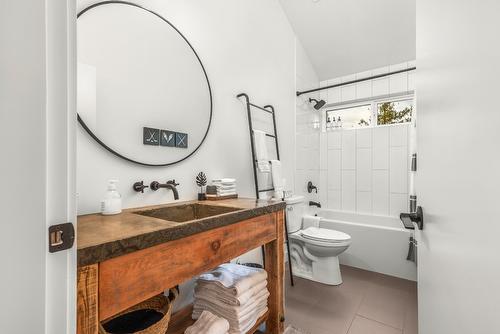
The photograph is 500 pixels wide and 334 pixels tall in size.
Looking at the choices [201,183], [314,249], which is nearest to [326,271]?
[314,249]

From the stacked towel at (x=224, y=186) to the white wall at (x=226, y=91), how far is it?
100 millimetres

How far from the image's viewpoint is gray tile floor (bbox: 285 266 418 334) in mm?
1605

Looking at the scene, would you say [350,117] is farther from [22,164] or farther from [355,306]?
[22,164]

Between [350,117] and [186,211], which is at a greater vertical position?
[350,117]

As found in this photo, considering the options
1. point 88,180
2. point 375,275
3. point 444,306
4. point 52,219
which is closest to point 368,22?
point 375,275

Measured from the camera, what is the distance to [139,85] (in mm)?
1282

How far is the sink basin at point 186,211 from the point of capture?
127cm

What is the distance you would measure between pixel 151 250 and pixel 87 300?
0.67 feet

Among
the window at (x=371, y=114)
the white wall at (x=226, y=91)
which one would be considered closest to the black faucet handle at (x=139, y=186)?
the white wall at (x=226, y=91)

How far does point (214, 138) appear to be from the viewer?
174cm

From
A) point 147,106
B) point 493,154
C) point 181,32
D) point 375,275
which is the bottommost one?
point 375,275

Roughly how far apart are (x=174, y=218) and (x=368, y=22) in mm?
2902

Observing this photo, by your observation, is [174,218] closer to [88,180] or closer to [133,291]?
[88,180]

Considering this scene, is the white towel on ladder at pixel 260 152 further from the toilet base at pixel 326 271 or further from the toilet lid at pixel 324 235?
the toilet base at pixel 326 271
